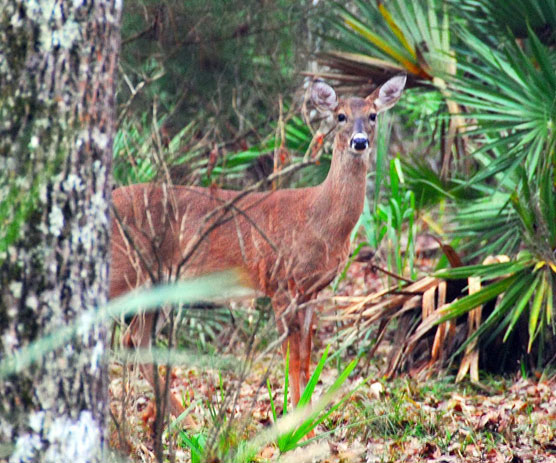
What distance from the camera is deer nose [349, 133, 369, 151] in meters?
5.37

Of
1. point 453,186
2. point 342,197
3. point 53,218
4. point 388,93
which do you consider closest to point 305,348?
point 342,197

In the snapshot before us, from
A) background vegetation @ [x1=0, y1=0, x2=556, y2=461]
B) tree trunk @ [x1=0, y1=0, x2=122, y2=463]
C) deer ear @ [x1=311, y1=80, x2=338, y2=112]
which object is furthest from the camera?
deer ear @ [x1=311, y1=80, x2=338, y2=112]

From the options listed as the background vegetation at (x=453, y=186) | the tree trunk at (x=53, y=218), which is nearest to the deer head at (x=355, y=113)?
the background vegetation at (x=453, y=186)

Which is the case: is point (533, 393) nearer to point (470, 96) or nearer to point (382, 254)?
point (470, 96)

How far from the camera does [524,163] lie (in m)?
5.96

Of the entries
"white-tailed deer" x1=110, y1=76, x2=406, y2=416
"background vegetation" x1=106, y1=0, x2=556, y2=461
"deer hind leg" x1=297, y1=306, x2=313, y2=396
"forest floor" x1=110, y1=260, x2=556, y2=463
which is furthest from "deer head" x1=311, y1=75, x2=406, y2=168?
"forest floor" x1=110, y1=260, x2=556, y2=463

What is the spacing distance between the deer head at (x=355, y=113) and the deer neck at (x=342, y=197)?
5 cm

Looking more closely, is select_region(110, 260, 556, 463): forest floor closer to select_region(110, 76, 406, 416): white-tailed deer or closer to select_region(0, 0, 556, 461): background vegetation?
select_region(0, 0, 556, 461): background vegetation

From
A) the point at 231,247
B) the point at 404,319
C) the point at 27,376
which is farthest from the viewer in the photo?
the point at 404,319

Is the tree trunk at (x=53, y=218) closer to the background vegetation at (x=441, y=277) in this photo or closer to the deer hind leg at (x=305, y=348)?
the background vegetation at (x=441, y=277)

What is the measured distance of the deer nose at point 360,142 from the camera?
5371 mm

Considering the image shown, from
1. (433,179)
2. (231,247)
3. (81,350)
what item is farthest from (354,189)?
(81,350)

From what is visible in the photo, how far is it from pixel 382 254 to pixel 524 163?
3209 millimetres

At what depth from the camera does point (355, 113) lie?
559 centimetres
